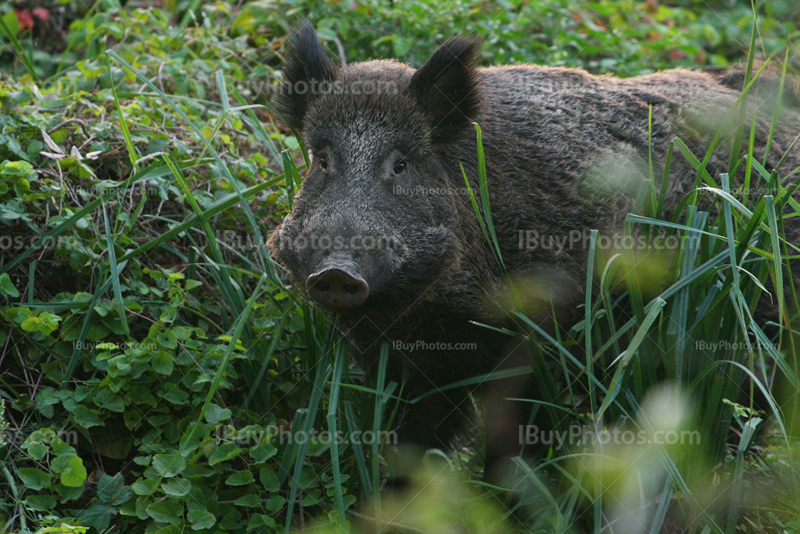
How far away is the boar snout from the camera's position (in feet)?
10.0

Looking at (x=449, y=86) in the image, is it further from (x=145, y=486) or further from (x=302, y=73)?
(x=145, y=486)

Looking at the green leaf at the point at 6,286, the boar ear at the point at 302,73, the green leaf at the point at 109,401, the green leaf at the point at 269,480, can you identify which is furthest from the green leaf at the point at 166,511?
the boar ear at the point at 302,73

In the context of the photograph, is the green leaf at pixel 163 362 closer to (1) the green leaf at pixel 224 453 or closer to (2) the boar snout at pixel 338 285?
(1) the green leaf at pixel 224 453

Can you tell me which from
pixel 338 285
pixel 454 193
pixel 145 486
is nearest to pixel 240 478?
pixel 145 486

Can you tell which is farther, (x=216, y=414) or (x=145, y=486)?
(x=216, y=414)

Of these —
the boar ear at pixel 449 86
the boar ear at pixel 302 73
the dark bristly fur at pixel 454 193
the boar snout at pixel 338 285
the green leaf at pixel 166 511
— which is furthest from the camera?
the boar ear at pixel 302 73

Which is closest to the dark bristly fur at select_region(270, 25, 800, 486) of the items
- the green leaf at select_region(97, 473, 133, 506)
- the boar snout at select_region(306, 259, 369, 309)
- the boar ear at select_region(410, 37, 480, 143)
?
the boar ear at select_region(410, 37, 480, 143)

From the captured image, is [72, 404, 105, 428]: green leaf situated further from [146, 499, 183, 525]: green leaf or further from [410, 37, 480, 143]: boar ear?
[410, 37, 480, 143]: boar ear

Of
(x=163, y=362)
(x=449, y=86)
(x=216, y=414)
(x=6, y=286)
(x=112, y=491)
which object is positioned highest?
(x=449, y=86)

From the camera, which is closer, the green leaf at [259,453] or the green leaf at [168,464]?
the green leaf at [168,464]

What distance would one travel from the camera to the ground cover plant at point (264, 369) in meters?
3.21

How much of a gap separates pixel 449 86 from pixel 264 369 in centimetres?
170

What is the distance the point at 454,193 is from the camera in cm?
384

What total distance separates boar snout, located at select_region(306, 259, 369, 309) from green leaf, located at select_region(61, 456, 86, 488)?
48.6 inches
